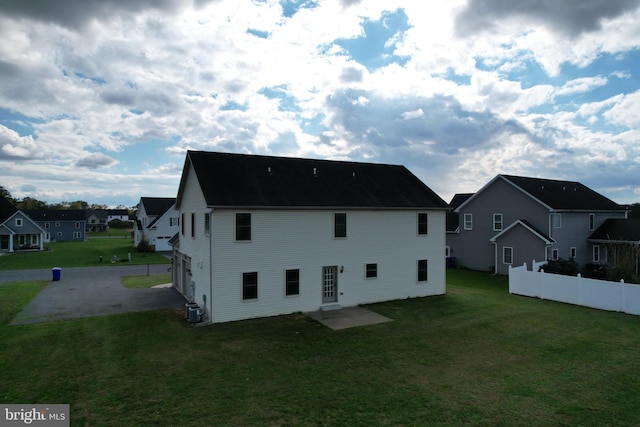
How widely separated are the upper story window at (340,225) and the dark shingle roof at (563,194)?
1876 centimetres

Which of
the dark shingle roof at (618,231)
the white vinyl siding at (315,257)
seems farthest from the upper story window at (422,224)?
the dark shingle roof at (618,231)

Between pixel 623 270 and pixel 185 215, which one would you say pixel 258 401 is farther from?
pixel 623 270

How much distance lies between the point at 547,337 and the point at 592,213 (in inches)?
926

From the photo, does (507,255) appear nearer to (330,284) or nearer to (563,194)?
(563,194)

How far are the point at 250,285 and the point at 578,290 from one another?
55.6 feet

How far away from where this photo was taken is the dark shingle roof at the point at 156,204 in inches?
2147

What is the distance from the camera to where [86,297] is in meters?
21.9

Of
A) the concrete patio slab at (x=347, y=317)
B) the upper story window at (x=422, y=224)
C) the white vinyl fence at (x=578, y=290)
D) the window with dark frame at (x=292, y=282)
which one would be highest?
the upper story window at (x=422, y=224)

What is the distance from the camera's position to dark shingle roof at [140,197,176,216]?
179ft

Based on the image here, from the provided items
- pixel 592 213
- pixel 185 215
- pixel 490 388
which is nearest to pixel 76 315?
pixel 185 215

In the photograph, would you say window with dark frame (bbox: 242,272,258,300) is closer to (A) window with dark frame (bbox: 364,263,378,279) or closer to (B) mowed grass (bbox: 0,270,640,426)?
(B) mowed grass (bbox: 0,270,640,426)

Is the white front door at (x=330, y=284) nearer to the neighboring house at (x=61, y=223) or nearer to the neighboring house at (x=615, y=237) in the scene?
the neighboring house at (x=615, y=237)

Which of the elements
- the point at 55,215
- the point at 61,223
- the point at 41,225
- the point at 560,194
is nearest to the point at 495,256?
the point at 560,194

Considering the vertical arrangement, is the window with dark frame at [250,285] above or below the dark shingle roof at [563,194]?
below
